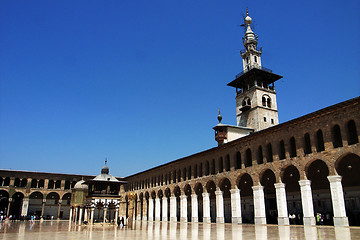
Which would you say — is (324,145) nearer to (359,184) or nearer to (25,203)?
(359,184)

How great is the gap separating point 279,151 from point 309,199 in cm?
483

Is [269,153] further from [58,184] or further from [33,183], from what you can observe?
[33,183]

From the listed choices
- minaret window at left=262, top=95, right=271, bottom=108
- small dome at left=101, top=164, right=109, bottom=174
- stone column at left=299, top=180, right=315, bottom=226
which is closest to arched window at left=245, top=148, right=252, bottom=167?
stone column at left=299, top=180, right=315, bottom=226

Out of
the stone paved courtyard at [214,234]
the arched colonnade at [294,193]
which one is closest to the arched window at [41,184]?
the arched colonnade at [294,193]

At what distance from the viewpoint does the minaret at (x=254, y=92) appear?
46750mm

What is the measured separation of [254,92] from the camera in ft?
156

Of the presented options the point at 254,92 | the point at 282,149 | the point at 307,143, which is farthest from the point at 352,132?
the point at 254,92

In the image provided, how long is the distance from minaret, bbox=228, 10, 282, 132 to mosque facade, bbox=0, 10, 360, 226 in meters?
0.17

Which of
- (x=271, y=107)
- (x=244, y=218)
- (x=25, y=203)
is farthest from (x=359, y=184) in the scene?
(x=25, y=203)

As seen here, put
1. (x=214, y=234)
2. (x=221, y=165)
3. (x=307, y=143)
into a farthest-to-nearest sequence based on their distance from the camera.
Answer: (x=221, y=165) → (x=307, y=143) → (x=214, y=234)

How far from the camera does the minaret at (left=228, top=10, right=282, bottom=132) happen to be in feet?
153

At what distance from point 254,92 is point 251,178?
A: 1809cm

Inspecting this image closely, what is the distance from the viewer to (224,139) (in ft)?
140

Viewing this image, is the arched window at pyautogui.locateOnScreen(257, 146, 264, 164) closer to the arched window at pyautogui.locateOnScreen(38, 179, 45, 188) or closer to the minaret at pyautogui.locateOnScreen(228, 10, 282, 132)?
the minaret at pyautogui.locateOnScreen(228, 10, 282, 132)
